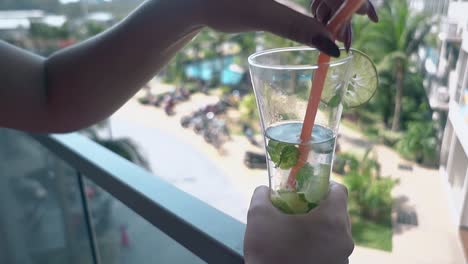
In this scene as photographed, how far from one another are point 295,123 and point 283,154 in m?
0.03

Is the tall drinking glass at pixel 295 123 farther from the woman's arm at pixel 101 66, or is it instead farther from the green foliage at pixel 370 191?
the green foliage at pixel 370 191

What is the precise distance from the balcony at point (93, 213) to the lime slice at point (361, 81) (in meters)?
0.23

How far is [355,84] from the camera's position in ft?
1.35

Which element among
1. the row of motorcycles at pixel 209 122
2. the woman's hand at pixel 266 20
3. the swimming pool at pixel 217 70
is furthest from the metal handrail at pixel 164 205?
the row of motorcycles at pixel 209 122

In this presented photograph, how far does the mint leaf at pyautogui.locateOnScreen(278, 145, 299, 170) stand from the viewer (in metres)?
0.37

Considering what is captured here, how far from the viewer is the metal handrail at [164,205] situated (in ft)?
1.80

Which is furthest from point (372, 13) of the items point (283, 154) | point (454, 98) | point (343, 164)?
point (343, 164)

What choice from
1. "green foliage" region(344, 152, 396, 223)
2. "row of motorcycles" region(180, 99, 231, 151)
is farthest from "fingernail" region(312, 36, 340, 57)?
"row of motorcycles" region(180, 99, 231, 151)

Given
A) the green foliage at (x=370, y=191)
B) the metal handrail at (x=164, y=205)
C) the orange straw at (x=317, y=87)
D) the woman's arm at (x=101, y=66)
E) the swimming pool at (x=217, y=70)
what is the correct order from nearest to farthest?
the orange straw at (x=317, y=87), the woman's arm at (x=101, y=66), the metal handrail at (x=164, y=205), the green foliage at (x=370, y=191), the swimming pool at (x=217, y=70)

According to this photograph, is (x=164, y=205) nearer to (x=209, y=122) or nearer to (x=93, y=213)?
(x=93, y=213)

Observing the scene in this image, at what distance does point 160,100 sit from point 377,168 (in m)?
1.48

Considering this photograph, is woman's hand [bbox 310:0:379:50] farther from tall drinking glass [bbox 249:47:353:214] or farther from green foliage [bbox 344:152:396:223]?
green foliage [bbox 344:152:396:223]

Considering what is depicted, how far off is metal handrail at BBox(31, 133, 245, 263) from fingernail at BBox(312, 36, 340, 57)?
28 cm

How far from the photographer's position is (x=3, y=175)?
131 centimetres
